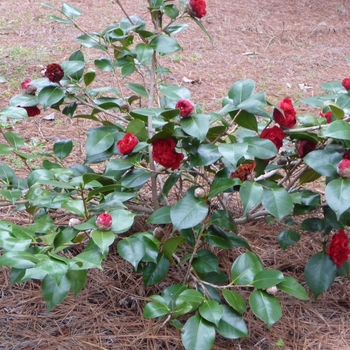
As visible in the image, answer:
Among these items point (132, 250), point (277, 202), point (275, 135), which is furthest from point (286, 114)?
point (132, 250)

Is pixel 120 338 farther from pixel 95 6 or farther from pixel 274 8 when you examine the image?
pixel 274 8

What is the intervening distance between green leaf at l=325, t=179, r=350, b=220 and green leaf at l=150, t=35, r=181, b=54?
2.33 feet

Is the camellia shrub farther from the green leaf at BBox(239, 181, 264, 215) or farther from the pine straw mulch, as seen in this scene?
the pine straw mulch

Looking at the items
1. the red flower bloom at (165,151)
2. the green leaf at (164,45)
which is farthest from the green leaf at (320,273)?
the green leaf at (164,45)

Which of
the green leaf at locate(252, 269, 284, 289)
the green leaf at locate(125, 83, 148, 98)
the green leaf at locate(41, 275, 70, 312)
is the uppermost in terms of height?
the green leaf at locate(125, 83, 148, 98)

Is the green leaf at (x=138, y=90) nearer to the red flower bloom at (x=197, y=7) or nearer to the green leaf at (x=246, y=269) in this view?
the red flower bloom at (x=197, y=7)

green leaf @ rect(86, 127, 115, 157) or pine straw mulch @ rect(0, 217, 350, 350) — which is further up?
green leaf @ rect(86, 127, 115, 157)

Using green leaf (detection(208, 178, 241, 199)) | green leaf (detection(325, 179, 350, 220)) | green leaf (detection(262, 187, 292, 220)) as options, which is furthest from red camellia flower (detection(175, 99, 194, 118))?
green leaf (detection(325, 179, 350, 220))

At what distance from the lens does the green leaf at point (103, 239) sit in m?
1.23

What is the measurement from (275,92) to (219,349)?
2776 mm

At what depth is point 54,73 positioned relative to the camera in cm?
169

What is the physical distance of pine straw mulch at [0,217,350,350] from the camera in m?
1.60

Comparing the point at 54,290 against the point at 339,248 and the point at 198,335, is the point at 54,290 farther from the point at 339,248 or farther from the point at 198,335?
the point at 339,248

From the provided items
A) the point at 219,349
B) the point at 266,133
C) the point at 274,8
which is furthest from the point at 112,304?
the point at 274,8
